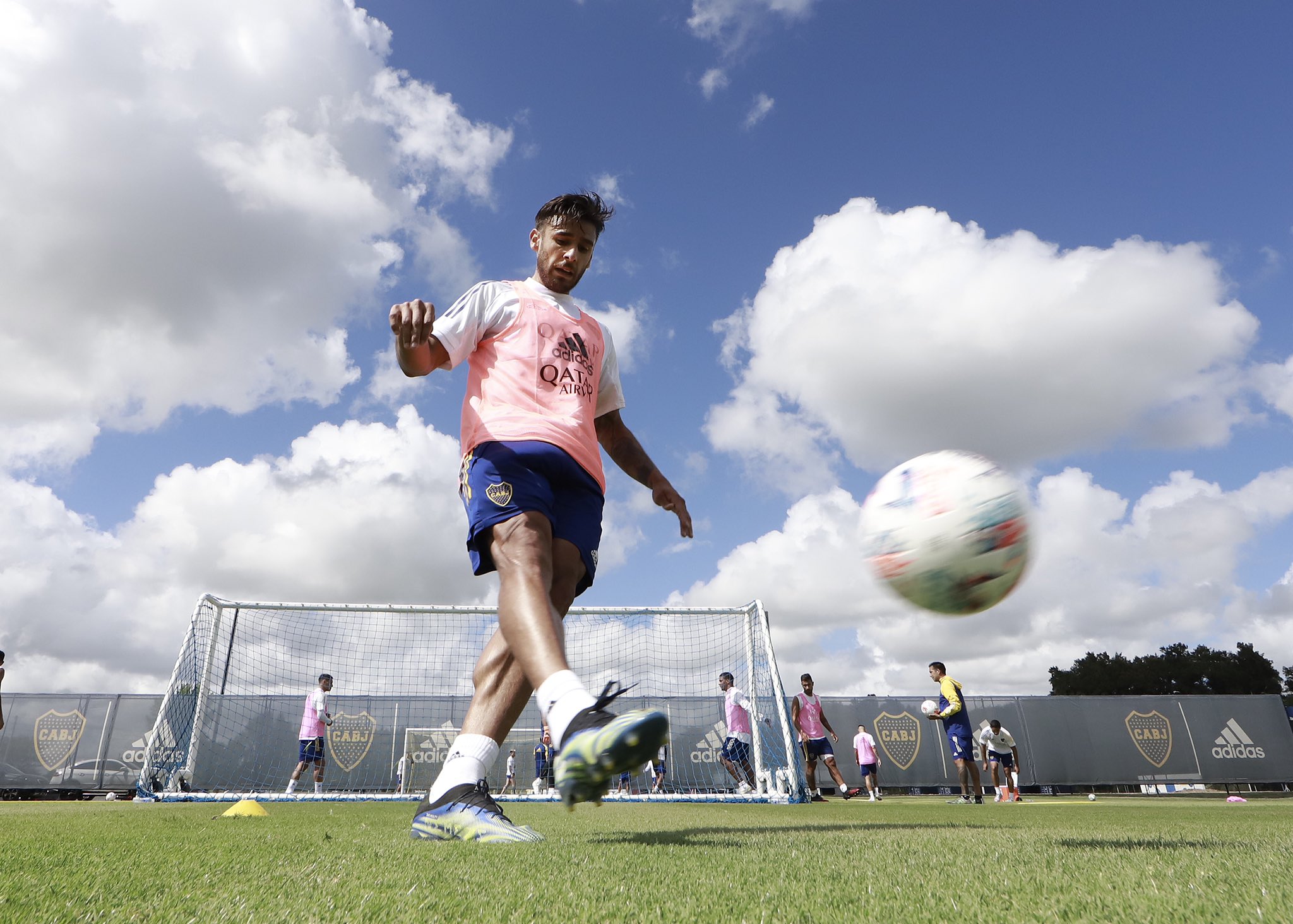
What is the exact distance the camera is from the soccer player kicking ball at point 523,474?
231 cm

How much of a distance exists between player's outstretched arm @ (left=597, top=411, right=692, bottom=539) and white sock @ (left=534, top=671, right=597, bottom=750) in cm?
165

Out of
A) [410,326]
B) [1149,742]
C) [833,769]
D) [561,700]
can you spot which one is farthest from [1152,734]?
[410,326]

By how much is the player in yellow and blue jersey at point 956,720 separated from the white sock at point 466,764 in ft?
31.5

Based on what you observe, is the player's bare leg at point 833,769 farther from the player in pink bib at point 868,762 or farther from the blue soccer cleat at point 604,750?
the blue soccer cleat at point 604,750

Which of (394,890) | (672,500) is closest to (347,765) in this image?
(672,500)

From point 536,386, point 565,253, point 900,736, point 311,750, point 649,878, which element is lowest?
point 649,878

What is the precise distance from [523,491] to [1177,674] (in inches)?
2355

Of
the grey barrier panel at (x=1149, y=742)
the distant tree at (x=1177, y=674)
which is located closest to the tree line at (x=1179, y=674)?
the distant tree at (x=1177, y=674)

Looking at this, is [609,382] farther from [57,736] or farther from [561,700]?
[57,736]

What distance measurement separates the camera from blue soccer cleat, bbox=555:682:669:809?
1.73 meters

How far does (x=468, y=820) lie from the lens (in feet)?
7.88

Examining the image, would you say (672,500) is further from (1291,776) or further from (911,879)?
(1291,776)

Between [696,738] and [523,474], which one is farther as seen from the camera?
[696,738]

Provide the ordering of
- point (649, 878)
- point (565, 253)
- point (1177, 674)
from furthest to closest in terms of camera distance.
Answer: point (1177, 674), point (565, 253), point (649, 878)
